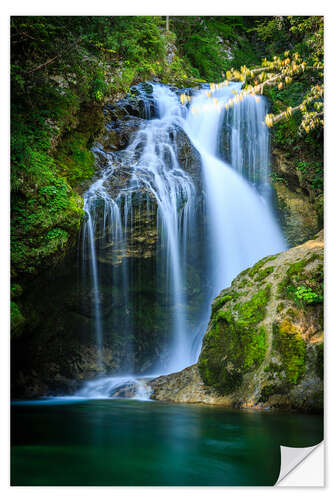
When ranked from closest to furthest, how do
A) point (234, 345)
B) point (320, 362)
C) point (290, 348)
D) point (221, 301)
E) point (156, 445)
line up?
point (156, 445), point (320, 362), point (290, 348), point (234, 345), point (221, 301)

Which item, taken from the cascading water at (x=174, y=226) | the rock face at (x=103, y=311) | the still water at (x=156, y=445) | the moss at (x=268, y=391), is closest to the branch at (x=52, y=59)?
the cascading water at (x=174, y=226)

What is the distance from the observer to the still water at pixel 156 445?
2.55 meters

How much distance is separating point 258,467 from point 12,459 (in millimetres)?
1833

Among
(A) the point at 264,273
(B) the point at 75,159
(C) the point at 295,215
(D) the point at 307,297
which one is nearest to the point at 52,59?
(B) the point at 75,159

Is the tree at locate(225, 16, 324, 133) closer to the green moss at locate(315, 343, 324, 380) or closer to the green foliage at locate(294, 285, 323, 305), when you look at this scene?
the green foliage at locate(294, 285, 323, 305)

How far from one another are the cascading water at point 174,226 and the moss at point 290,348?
2.11 m

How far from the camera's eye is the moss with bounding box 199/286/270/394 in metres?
4.15

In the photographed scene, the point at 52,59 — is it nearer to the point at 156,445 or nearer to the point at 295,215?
the point at 156,445

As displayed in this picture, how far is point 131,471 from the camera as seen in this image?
2561mm

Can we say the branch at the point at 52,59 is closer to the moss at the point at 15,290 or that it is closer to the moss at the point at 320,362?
the moss at the point at 15,290

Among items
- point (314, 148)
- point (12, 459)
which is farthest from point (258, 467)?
point (314, 148)

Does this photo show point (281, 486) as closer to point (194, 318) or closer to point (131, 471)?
point (131, 471)

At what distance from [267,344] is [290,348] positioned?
0.84 ft

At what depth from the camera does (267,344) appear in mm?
4109
